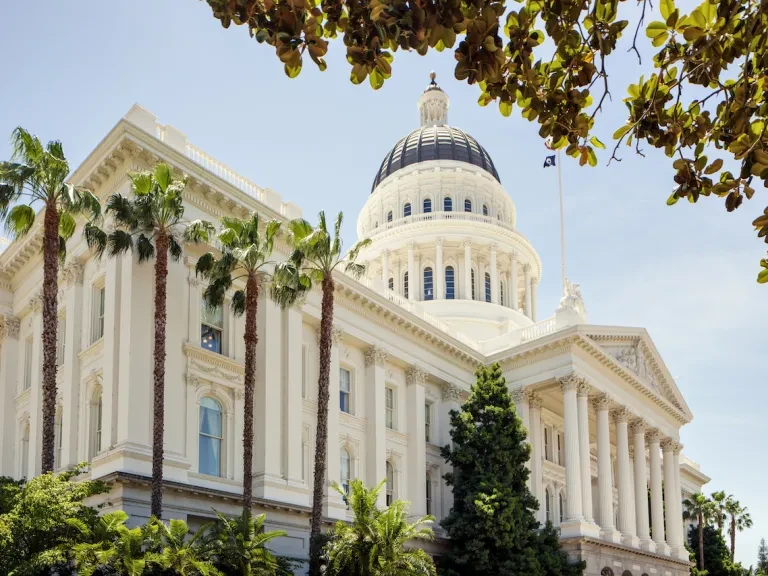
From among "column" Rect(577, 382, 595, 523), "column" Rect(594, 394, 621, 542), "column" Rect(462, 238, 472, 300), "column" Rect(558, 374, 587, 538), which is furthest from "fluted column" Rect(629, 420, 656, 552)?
"column" Rect(462, 238, 472, 300)

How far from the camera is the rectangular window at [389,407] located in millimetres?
44062

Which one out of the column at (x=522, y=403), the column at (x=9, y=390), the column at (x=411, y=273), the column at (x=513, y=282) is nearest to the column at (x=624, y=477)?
the column at (x=522, y=403)

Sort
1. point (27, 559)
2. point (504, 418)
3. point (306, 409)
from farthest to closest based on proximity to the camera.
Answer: point (504, 418)
point (306, 409)
point (27, 559)

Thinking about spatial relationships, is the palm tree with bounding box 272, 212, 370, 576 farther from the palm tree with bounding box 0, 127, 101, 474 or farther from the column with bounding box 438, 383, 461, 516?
the column with bounding box 438, 383, 461, 516

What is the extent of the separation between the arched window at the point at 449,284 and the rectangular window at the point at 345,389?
2271 cm

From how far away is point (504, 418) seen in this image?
137 ft

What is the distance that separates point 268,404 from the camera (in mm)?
34469

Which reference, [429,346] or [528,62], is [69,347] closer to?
[429,346]

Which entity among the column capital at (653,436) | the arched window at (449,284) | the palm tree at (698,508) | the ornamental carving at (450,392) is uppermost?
the arched window at (449,284)

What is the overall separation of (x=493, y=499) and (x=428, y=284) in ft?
89.6

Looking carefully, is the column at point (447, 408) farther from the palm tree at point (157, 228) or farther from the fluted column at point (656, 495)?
the palm tree at point (157, 228)

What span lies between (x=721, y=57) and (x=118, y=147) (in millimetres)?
26155

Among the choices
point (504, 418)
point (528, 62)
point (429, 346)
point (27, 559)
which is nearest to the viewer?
point (528, 62)

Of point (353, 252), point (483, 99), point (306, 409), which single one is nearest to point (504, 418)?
point (306, 409)
